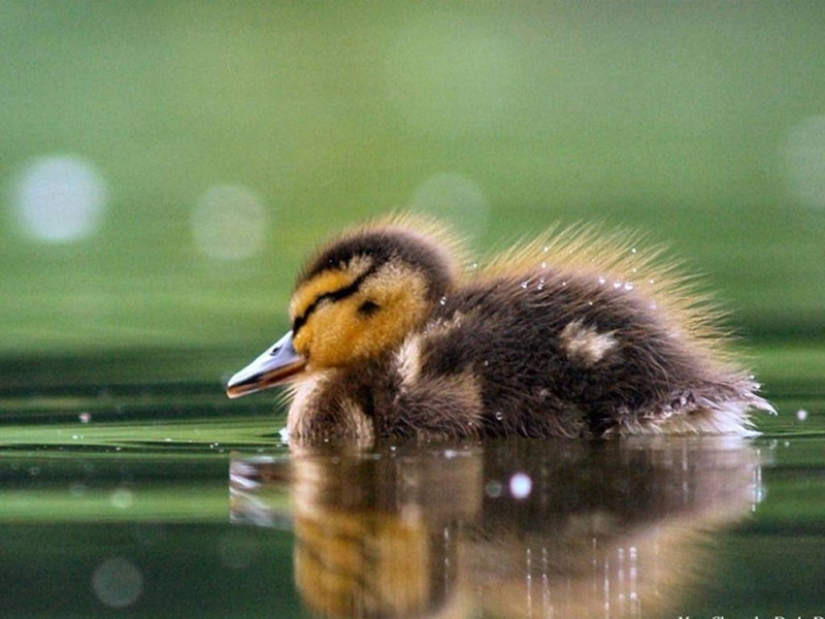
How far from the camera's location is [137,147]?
17969 millimetres

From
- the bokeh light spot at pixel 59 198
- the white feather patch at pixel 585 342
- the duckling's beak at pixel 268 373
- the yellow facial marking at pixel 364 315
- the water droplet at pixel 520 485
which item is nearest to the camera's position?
the water droplet at pixel 520 485

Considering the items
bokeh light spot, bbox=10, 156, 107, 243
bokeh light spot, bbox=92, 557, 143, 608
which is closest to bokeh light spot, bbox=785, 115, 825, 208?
bokeh light spot, bbox=10, 156, 107, 243

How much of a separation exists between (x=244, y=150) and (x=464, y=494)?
12577mm

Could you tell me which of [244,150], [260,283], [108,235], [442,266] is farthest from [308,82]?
[442,266]

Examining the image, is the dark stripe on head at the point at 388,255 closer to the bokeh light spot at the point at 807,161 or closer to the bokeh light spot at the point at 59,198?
the bokeh light spot at the point at 59,198

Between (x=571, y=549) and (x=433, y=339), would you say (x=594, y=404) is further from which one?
(x=571, y=549)

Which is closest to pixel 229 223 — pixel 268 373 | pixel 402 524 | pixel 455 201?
pixel 455 201

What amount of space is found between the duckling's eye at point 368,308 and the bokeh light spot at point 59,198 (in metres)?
7.32

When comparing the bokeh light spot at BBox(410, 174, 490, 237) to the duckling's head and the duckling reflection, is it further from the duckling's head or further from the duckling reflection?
the duckling reflection

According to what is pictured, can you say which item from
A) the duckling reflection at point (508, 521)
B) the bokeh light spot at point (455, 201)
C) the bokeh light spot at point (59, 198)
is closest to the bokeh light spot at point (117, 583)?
the duckling reflection at point (508, 521)

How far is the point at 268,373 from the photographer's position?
293 inches

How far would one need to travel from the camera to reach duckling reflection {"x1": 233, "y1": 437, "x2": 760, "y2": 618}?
188 inches

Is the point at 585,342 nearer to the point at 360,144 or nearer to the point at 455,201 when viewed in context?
the point at 455,201

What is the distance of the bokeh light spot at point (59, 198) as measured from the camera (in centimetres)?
1501
